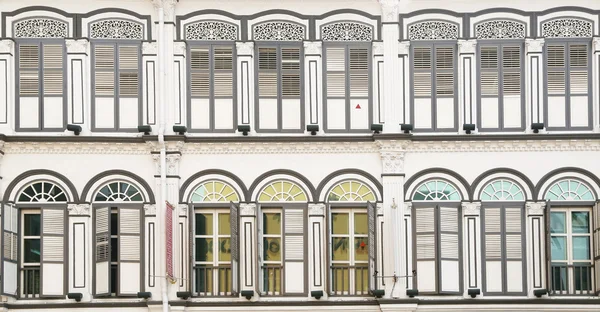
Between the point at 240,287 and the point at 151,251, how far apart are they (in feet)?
6.24

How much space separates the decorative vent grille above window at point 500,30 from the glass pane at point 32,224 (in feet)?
31.6

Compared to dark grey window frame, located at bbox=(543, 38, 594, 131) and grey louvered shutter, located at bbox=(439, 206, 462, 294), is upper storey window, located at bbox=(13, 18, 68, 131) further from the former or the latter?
dark grey window frame, located at bbox=(543, 38, 594, 131)

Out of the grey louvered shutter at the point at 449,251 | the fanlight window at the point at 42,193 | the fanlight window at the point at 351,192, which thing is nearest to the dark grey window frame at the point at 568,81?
the grey louvered shutter at the point at 449,251

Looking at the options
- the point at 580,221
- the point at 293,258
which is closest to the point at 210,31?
the point at 293,258

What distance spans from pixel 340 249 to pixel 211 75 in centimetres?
438

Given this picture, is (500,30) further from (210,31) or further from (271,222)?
(271,222)

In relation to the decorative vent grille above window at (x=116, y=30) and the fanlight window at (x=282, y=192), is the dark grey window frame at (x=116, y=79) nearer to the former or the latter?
the decorative vent grille above window at (x=116, y=30)

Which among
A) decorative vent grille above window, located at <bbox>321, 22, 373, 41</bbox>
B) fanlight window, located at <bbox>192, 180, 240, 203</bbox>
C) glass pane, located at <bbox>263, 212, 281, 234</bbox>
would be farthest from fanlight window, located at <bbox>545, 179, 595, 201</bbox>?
fanlight window, located at <bbox>192, 180, 240, 203</bbox>

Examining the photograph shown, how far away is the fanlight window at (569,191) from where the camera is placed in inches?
915

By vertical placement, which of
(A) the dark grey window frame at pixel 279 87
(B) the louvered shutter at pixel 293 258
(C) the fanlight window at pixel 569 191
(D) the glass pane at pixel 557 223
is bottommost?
(B) the louvered shutter at pixel 293 258

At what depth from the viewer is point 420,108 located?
2347 centimetres

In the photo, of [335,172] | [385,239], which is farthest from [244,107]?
[385,239]

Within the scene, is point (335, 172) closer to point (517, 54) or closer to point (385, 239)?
point (385, 239)

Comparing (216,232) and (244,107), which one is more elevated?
(244,107)
